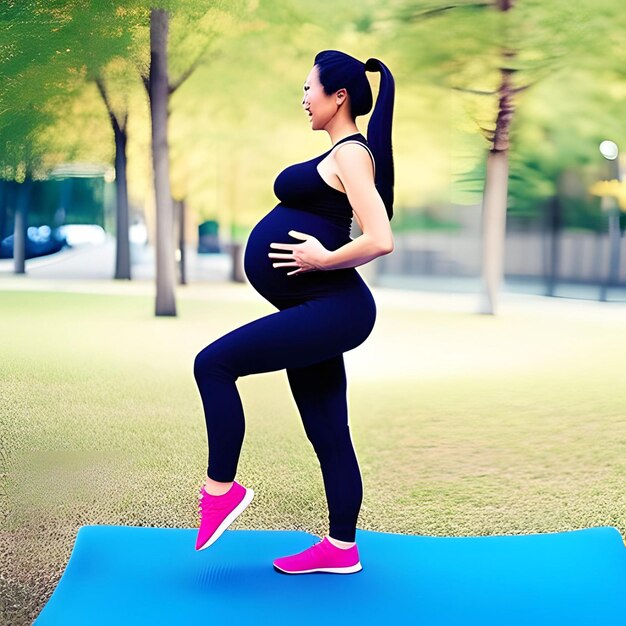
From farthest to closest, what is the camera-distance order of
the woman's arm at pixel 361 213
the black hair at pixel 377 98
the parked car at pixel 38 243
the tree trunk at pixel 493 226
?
the tree trunk at pixel 493 226
the parked car at pixel 38 243
the black hair at pixel 377 98
the woman's arm at pixel 361 213

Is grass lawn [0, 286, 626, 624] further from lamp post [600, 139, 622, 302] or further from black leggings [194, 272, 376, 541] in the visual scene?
black leggings [194, 272, 376, 541]

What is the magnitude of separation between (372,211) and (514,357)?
313 centimetres

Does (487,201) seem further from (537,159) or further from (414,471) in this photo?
(414,471)

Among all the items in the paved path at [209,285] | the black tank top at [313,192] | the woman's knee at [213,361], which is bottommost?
the paved path at [209,285]

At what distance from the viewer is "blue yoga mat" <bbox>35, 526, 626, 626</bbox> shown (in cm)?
251

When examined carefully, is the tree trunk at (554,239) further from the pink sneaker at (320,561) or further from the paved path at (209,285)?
the pink sneaker at (320,561)

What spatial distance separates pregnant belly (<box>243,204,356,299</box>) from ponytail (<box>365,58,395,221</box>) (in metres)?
0.16

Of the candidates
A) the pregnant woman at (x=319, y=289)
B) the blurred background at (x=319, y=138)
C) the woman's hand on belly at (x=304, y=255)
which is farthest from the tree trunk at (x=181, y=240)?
the woman's hand on belly at (x=304, y=255)

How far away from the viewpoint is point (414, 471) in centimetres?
470

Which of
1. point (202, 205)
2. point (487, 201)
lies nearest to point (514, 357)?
point (487, 201)

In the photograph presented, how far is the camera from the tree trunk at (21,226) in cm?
491

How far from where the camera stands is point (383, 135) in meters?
2.53

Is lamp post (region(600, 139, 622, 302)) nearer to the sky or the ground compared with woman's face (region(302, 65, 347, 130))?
nearer to the ground

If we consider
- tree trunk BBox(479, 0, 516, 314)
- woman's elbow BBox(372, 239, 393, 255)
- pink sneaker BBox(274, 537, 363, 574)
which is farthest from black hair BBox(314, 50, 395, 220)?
tree trunk BBox(479, 0, 516, 314)
